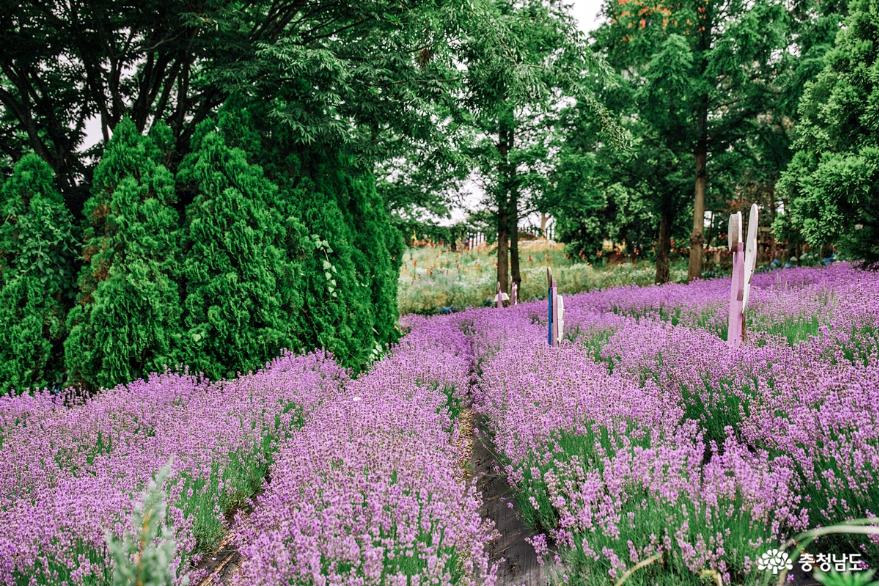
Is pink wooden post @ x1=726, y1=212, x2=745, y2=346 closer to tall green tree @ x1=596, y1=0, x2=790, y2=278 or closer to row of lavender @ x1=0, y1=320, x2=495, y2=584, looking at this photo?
row of lavender @ x1=0, y1=320, x2=495, y2=584

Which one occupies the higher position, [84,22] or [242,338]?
[84,22]

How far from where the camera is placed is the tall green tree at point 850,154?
702 centimetres

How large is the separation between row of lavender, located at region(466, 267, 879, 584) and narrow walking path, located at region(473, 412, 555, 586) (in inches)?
7.0

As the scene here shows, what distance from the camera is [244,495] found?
324 cm

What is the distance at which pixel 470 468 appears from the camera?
154 inches

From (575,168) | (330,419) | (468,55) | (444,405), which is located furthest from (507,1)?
(330,419)

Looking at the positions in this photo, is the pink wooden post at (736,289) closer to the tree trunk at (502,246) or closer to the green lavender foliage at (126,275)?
the green lavender foliage at (126,275)

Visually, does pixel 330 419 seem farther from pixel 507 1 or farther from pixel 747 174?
pixel 747 174

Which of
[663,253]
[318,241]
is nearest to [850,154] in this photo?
[663,253]

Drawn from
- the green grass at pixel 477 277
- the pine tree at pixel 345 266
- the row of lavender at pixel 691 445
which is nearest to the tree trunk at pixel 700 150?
the green grass at pixel 477 277

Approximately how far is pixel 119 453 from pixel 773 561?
3254mm

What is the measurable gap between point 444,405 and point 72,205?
16.5ft

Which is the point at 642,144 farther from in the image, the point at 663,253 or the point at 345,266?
the point at 345,266

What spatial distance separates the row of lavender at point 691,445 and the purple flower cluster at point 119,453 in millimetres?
1579
